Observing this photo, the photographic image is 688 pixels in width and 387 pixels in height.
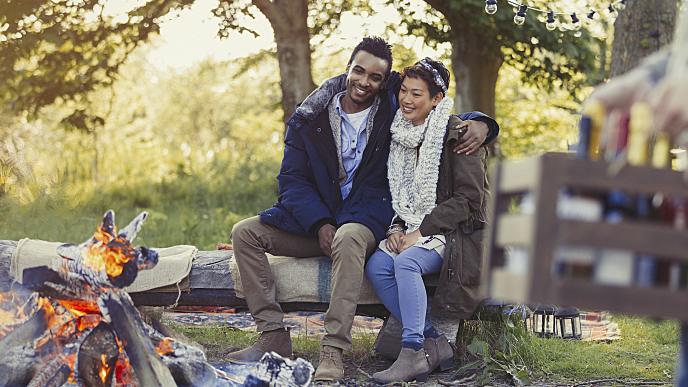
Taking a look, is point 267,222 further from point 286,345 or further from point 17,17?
point 17,17

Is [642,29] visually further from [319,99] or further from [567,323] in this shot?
[319,99]

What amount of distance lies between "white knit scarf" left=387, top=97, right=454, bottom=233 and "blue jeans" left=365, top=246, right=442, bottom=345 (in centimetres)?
19

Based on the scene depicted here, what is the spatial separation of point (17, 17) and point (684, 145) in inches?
231

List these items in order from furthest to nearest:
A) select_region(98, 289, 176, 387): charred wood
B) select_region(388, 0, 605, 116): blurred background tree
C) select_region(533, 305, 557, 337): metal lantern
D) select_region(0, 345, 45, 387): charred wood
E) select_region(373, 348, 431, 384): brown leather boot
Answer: select_region(388, 0, 605, 116): blurred background tree, select_region(533, 305, 557, 337): metal lantern, select_region(373, 348, 431, 384): brown leather boot, select_region(0, 345, 45, 387): charred wood, select_region(98, 289, 176, 387): charred wood

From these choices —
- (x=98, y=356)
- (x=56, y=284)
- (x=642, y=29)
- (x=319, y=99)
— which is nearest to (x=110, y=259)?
(x=56, y=284)

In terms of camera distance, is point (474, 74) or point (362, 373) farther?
point (474, 74)

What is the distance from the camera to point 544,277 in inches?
53.0

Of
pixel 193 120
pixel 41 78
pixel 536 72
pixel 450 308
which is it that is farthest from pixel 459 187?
pixel 193 120

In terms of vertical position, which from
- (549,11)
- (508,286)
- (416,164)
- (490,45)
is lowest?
(508,286)

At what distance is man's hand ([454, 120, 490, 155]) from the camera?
3197 millimetres

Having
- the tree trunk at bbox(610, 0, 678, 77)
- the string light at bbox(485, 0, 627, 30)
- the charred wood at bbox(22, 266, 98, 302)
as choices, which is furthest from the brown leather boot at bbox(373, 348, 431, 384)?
the tree trunk at bbox(610, 0, 678, 77)

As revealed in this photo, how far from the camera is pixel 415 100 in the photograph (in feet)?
10.8

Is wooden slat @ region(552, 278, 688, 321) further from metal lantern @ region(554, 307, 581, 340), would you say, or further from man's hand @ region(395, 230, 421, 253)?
metal lantern @ region(554, 307, 581, 340)

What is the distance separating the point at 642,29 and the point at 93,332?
4773 millimetres
